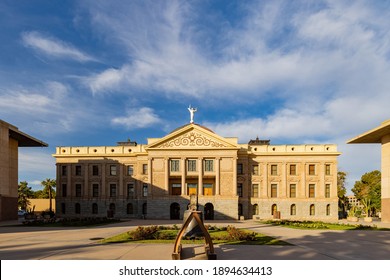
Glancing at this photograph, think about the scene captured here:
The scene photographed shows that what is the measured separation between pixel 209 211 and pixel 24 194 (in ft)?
160

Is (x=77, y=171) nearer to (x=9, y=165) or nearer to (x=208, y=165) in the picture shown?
(x=9, y=165)

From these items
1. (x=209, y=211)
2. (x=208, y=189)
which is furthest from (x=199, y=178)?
(x=209, y=211)

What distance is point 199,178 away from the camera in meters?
46.9

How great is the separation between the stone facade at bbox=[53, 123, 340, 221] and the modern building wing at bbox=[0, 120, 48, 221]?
31.3 feet

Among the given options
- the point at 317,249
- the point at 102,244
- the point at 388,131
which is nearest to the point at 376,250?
the point at 317,249

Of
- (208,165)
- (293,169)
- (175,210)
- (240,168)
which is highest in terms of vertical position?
(208,165)

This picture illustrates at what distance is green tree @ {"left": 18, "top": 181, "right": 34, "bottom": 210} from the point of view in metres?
68.2

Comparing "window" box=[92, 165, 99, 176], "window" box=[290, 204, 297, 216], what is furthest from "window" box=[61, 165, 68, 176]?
"window" box=[290, 204, 297, 216]

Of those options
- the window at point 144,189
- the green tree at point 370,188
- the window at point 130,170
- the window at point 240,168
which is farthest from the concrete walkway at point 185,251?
the green tree at point 370,188

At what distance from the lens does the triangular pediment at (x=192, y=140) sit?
4722 centimetres

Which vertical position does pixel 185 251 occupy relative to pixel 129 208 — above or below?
above

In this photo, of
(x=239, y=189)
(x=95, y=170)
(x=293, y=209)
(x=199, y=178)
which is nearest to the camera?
(x=199, y=178)

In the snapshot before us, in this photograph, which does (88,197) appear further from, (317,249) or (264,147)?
(317,249)

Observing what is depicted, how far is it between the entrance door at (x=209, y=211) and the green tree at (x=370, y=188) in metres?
35.8
